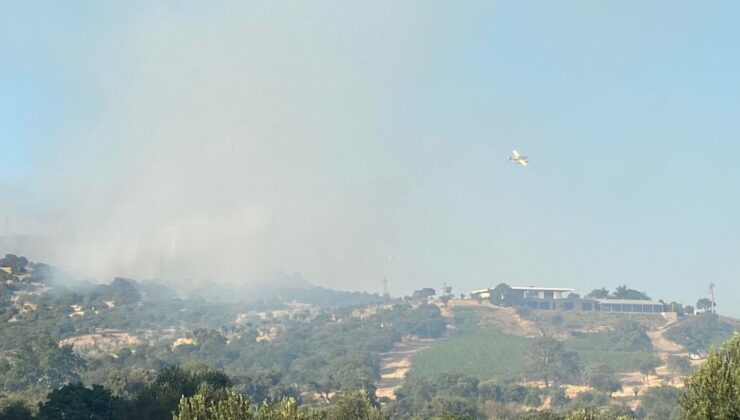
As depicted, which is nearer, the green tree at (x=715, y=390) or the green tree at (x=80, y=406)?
the green tree at (x=715, y=390)

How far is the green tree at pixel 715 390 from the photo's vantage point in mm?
72125

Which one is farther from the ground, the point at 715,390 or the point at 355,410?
the point at 715,390

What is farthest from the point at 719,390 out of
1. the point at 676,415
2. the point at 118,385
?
the point at 118,385

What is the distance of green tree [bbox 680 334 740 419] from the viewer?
2840 inches

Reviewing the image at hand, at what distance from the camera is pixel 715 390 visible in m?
74.1

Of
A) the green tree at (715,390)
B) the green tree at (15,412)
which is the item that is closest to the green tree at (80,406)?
the green tree at (15,412)

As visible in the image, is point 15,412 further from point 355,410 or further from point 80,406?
point 355,410

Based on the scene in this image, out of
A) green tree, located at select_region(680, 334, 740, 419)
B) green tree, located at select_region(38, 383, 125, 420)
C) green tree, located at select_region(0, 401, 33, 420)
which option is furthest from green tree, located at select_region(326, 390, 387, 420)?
green tree, located at select_region(680, 334, 740, 419)

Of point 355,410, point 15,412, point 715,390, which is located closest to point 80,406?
point 15,412

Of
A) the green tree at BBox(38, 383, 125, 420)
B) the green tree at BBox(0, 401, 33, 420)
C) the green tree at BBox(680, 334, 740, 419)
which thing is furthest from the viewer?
the green tree at BBox(38, 383, 125, 420)

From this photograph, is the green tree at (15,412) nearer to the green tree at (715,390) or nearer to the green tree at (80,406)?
the green tree at (80,406)

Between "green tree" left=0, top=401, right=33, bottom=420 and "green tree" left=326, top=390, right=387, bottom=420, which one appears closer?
"green tree" left=0, top=401, right=33, bottom=420

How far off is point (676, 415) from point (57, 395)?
11731 cm

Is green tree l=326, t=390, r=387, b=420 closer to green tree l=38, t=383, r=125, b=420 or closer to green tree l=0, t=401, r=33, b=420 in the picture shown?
green tree l=38, t=383, r=125, b=420
